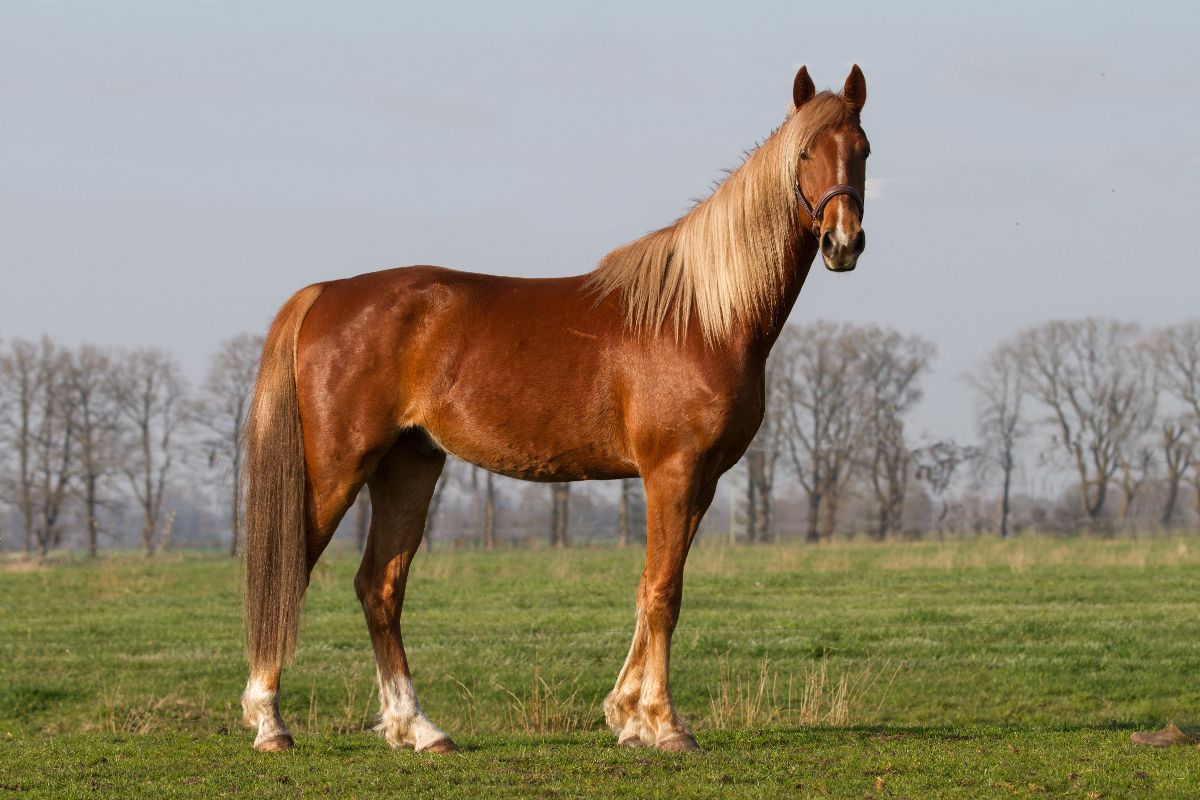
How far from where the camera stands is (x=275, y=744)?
6.37 metres

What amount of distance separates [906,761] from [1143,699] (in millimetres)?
6953

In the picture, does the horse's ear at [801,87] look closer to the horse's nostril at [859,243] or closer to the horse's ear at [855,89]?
the horse's ear at [855,89]

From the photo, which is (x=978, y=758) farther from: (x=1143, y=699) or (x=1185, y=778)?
(x=1143, y=699)

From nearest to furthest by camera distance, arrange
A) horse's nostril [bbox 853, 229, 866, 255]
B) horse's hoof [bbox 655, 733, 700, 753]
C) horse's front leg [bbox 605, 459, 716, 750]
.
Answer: horse's nostril [bbox 853, 229, 866, 255] < horse's hoof [bbox 655, 733, 700, 753] < horse's front leg [bbox 605, 459, 716, 750]

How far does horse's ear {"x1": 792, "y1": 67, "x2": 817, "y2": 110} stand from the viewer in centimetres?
661

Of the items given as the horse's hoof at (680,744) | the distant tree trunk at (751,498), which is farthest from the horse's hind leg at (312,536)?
the distant tree trunk at (751,498)

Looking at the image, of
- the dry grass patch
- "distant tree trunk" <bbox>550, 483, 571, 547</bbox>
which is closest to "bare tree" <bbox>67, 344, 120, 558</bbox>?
"distant tree trunk" <bbox>550, 483, 571, 547</bbox>

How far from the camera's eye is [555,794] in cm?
514

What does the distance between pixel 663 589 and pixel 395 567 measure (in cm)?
167

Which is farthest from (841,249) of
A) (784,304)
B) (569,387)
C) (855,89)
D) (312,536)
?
(312,536)

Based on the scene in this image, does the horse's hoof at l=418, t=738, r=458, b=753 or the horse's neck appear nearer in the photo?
the horse's hoof at l=418, t=738, r=458, b=753

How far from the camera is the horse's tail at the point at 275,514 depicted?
21.6ft

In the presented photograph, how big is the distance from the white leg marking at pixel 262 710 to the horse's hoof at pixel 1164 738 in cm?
458

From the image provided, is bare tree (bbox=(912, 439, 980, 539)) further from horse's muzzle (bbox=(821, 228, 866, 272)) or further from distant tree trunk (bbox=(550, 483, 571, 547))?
horse's muzzle (bbox=(821, 228, 866, 272))
